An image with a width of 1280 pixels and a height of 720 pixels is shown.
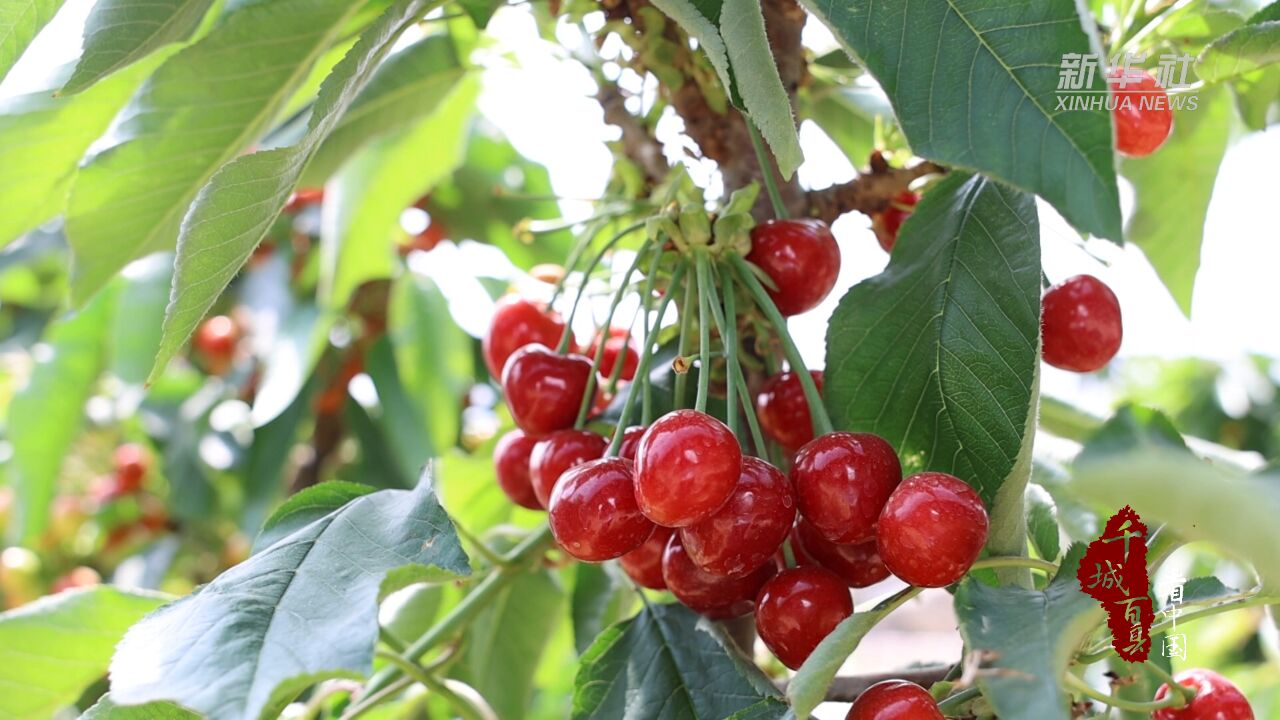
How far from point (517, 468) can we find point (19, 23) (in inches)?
15.4

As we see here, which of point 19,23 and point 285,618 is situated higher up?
point 19,23

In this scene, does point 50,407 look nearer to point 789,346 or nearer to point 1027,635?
point 789,346

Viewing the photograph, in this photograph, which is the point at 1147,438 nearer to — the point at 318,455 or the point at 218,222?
the point at 218,222

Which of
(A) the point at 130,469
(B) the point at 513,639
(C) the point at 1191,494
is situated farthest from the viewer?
(A) the point at 130,469

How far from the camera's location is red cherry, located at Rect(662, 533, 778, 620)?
1.97 feet

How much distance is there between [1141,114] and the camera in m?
0.67

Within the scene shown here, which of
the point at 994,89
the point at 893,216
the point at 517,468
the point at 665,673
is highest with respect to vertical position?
the point at 994,89

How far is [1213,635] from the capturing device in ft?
6.82

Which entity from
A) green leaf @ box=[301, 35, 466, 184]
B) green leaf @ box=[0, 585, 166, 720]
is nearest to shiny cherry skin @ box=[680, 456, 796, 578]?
green leaf @ box=[0, 585, 166, 720]

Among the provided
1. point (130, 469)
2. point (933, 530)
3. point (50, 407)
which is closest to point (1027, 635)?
point (933, 530)

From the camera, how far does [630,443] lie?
63 cm

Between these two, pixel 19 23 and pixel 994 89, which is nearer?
pixel 994 89

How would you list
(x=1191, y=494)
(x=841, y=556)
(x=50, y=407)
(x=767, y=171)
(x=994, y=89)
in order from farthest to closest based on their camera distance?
1. (x=50, y=407)
2. (x=767, y=171)
3. (x=841, y=556)
4. (x=994, y=89)
5. (x=1191, y=494)

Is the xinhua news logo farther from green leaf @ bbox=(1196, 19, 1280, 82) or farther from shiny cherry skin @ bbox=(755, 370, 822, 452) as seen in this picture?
shiny cherry skin @ bbox=(755, 370, 822, 452)
